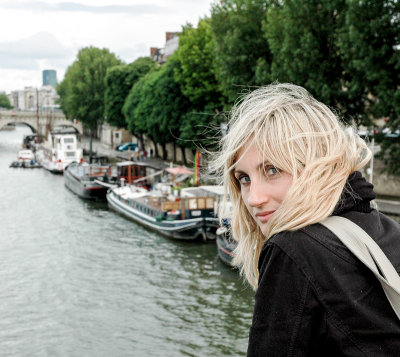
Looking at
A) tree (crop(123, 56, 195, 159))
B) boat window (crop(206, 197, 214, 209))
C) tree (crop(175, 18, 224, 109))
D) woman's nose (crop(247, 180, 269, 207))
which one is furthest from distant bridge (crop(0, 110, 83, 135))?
woman's nose (crop(247, 180, 269, 207))

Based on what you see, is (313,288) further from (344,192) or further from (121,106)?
(121,106)

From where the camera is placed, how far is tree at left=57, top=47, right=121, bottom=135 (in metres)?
61.9

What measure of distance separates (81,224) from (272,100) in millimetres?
25355

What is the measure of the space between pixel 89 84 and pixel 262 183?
62.2 metres

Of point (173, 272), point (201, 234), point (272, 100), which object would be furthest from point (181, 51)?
point (272, 100)

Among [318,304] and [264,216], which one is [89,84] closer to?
[264,216]

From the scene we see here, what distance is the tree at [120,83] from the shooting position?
54.0 metres

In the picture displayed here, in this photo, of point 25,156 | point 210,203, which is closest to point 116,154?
point 25,156

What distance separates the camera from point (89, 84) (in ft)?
202

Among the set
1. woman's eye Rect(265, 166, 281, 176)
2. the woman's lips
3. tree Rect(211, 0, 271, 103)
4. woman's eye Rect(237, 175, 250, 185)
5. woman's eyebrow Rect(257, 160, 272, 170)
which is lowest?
the woman's lips

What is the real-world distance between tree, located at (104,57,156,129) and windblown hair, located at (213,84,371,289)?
5331 centimetres

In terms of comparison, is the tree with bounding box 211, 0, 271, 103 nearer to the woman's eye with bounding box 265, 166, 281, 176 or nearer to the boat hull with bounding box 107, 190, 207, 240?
the boat hull with bounding box 107, 190, 207, 240

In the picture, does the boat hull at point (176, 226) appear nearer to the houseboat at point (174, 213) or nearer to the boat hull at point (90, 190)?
the houseboat at point (174, 213)

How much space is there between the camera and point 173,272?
18.0 m
